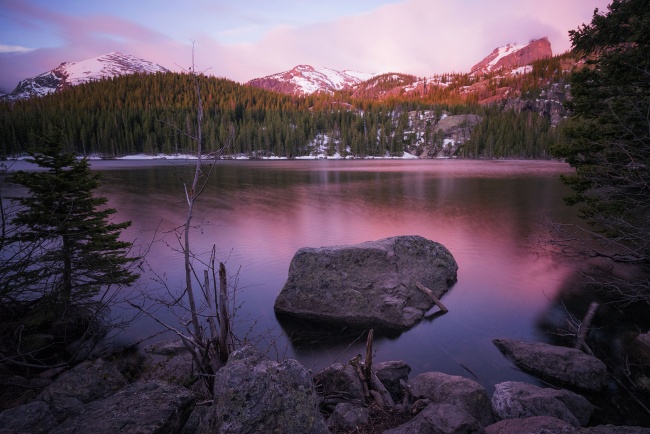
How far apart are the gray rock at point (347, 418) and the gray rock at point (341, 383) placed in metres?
0.65

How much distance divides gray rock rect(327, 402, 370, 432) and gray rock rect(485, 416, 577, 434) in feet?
6.49

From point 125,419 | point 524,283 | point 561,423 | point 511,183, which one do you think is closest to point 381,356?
point 561,423

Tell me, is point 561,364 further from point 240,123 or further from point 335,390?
point 240,123

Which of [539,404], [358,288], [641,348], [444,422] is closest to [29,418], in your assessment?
[444,422]

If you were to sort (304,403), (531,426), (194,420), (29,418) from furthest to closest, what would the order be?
(29,418)
(194,420)
(531,426)
(304,403)

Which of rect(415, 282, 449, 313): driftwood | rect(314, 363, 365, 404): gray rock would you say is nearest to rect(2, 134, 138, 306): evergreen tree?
rect(314, 363, 365, 404): gray rock

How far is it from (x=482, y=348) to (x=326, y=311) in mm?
5175

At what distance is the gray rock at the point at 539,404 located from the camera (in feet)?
21.8

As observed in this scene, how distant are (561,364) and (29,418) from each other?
37.5 ft

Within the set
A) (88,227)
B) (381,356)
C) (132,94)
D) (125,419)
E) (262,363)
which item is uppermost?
(132,94)

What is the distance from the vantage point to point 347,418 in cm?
586

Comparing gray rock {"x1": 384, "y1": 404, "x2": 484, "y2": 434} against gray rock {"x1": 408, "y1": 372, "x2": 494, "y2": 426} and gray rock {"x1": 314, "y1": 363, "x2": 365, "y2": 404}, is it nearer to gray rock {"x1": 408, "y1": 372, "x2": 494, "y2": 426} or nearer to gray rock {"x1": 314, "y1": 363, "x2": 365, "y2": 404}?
gray rock {"x1": 408, "y1": 372, "x2": 494, "y2": 426}

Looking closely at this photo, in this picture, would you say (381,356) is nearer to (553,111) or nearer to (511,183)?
(511,183)

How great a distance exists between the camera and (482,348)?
1050 cm
